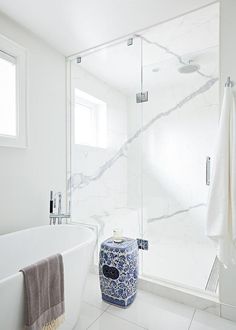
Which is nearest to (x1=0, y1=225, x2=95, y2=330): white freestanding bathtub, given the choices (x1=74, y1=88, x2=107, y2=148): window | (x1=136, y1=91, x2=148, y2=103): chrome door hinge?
(x1=74, y1=88, x2=107, y2=148): window

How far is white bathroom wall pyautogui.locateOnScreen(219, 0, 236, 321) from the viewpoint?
157cm

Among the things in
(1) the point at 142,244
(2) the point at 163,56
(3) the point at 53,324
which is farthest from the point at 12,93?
(1) the point at 142,244

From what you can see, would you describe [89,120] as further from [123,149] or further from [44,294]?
[44,294]

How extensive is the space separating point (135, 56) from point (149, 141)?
0.96 m

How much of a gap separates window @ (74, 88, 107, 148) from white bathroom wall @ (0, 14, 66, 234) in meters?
0.22

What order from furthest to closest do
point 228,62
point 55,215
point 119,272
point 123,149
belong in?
1. point 123,149
2. point 55,215
3. point 119,272
4. point 228,62

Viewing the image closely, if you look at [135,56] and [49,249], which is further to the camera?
[135,56]

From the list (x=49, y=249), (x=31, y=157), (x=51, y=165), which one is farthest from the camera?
(x=51, y=165)

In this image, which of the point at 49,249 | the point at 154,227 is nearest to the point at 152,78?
the point at 154,227

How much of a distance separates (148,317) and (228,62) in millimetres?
2003

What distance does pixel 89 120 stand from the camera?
279 cm

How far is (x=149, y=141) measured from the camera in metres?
2.61

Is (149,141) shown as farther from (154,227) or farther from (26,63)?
(26,63)

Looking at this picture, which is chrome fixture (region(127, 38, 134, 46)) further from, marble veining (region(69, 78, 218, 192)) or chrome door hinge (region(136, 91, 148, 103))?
marble veining (region(69, 78, 218, 192))
